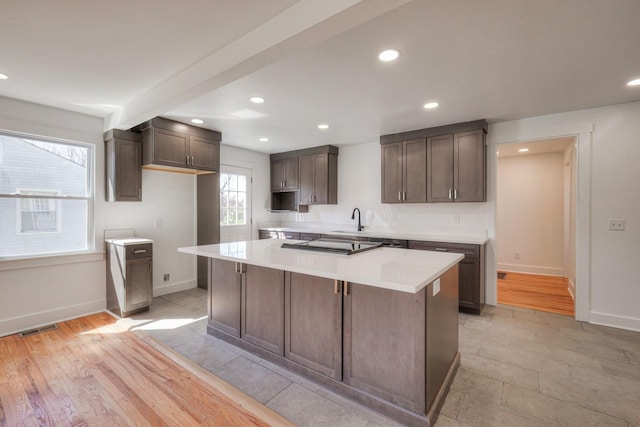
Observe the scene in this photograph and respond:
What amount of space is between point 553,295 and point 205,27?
5.40 meters

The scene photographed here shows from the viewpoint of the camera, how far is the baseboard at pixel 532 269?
5306 mm

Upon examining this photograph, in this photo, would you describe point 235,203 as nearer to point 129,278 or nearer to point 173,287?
point 173,287

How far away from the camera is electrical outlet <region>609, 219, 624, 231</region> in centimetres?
313

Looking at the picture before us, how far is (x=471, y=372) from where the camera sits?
2.29 m

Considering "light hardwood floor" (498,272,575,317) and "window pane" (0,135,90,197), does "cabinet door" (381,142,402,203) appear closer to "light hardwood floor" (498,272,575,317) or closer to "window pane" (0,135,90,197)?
"light hardwood floor" (498,272,575,317)

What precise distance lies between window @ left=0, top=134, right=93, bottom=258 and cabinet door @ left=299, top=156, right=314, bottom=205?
3.07 m

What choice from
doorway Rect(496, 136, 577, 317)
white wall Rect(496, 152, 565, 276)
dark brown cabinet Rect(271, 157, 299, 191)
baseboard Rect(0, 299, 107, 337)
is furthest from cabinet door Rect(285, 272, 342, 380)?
white wall Rect(496, 152, 565, 276)

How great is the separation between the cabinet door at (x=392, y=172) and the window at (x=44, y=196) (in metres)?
3.92

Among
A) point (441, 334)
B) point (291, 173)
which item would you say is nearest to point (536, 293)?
point (441, 334)

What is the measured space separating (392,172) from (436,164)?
64cm

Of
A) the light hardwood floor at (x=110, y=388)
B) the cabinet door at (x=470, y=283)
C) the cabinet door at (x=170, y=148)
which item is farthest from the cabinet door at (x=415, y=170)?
the light hardwood floor at (x=110, y=388)

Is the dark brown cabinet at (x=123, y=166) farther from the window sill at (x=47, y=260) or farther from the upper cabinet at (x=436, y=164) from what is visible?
the upper cabinet at (x=436, y=164)

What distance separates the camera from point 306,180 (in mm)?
5332

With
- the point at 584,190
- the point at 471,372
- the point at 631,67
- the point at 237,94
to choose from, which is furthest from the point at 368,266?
the point at 584,190
